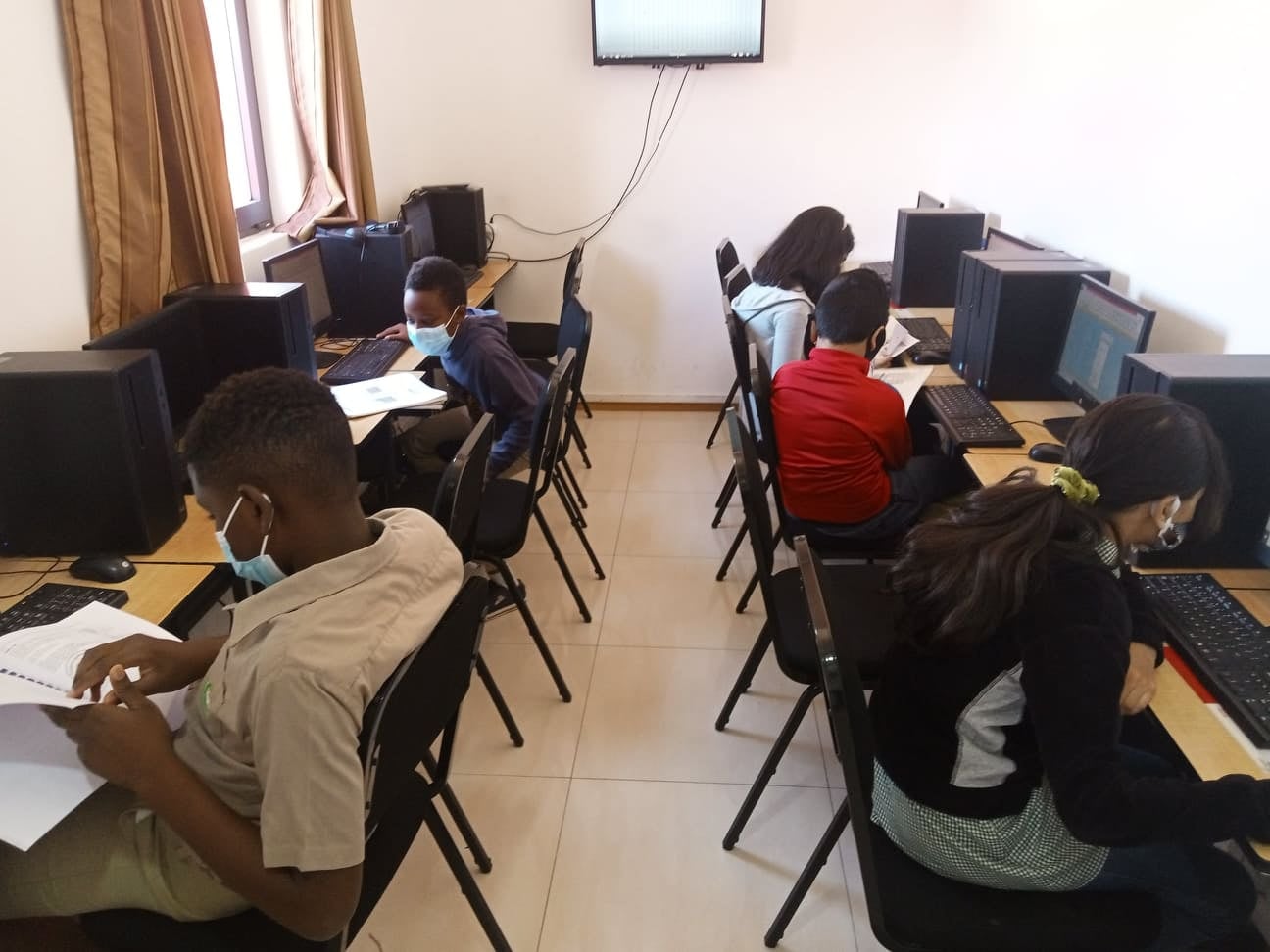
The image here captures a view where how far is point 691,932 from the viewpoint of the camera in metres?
1.78

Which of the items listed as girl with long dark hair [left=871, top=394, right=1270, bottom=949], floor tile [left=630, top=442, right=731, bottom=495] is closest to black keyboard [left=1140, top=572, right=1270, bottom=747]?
girl with long dark hair [left=871, top=394, right=1270, bottom=949]

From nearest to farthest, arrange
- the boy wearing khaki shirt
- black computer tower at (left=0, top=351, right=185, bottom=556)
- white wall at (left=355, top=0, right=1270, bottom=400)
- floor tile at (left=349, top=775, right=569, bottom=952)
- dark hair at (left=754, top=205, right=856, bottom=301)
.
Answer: the boy wearing khaki shirt
black computer tower at (left=0, top=351, right=185, bottom=556)
floor tile at (left=349, top=775, right=569, bottom=952)
dark hair at (left=754, top=205, right=856, bottom=301)
white wall at (left=355, top=0, right=1270, bottom=400)

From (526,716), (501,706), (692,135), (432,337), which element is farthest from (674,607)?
(692,135)

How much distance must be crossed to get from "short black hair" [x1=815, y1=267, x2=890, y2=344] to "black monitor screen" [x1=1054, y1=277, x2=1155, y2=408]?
504 millimetres

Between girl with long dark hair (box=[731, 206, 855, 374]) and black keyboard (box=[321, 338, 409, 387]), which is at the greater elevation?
girl with long dark hair (box=[731, 206, 855, 374])

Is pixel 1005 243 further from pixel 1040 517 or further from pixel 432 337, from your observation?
pixel 1040 517

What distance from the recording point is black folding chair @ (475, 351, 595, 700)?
2252mm

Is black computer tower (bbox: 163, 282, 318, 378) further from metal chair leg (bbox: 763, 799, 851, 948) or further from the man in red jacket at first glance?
metal chair leg (bbox: 763, 799, 851, 948)

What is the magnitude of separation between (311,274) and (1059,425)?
242 cm

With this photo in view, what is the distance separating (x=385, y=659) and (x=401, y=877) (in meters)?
0.99

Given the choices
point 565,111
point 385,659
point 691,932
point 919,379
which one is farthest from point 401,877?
point 565,111

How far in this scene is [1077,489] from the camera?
134 cm

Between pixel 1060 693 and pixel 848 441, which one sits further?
pixel 848 441

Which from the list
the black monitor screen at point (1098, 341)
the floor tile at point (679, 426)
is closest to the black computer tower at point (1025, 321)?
the black monitor screen at point (1098, 341)
